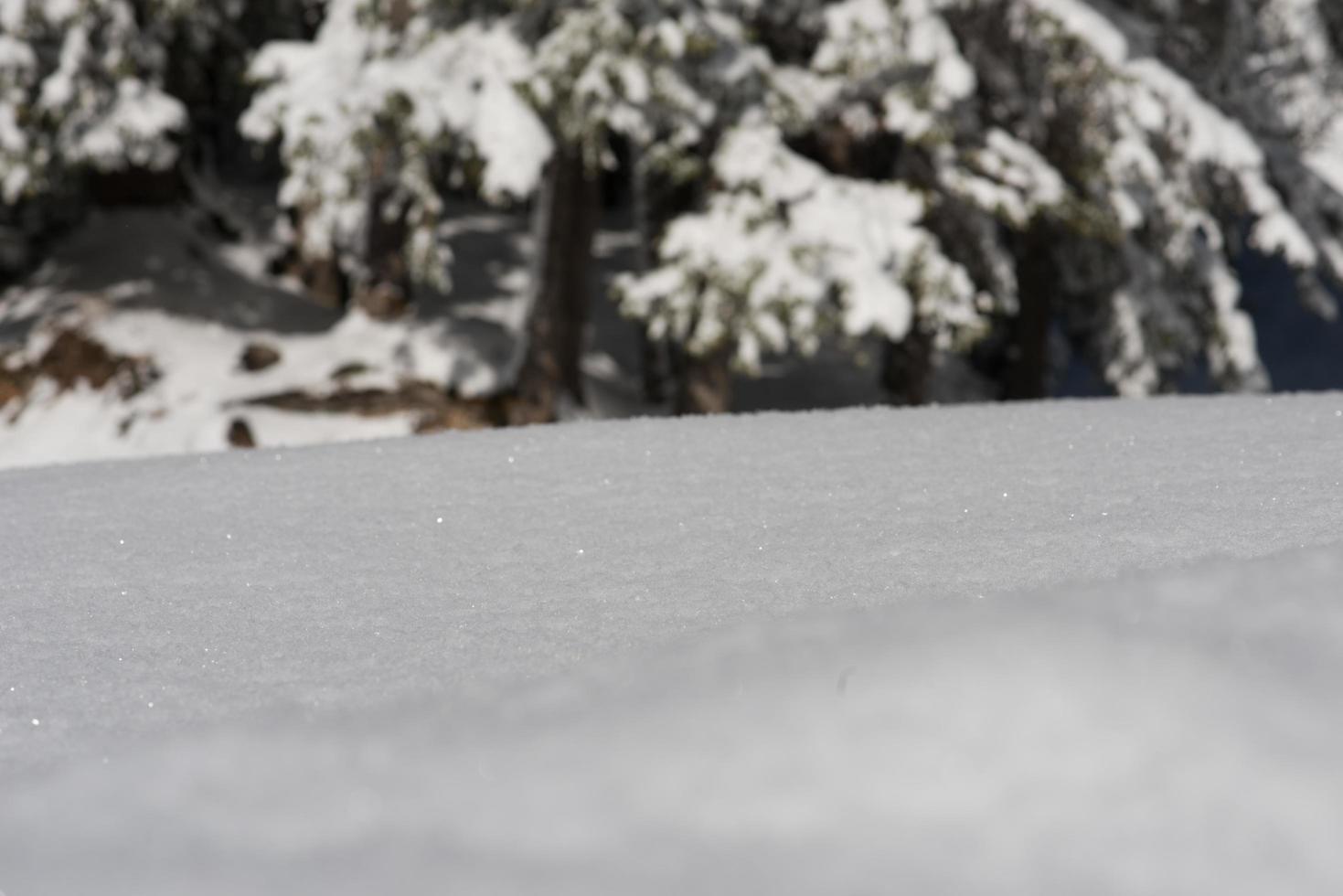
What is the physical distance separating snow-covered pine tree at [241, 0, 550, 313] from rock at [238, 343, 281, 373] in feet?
5.54

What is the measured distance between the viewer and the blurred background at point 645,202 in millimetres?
8180

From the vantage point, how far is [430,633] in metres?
2.10

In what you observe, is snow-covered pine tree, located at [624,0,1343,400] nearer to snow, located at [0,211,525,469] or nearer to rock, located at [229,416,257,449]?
snow, located at [0,211,525,469]

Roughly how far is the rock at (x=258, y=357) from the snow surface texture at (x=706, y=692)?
25.5 ft

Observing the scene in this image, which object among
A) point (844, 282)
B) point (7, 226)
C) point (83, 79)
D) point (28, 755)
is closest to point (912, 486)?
point (28, 755)

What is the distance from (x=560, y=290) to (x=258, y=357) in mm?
2646

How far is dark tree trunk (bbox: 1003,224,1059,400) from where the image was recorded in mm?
11547

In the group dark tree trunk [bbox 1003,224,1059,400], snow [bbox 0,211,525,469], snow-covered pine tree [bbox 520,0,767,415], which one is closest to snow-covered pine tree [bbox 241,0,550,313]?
→ snow-covered pine tree [bbox 520,0,767,415]

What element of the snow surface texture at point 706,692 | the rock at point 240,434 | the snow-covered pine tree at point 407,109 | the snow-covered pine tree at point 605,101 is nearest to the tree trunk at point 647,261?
the snow-covered pine tree at point 605,101

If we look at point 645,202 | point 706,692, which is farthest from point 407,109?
point 706,692

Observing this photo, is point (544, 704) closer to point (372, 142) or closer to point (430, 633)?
point (430, 633)

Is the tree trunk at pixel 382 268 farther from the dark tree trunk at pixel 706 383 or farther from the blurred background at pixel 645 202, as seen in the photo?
the dark tree trunk at pixel 706 383

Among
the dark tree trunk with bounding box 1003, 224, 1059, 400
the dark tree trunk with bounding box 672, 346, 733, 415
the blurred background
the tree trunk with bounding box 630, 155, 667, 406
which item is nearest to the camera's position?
the blurred background

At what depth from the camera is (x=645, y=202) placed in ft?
35.8
